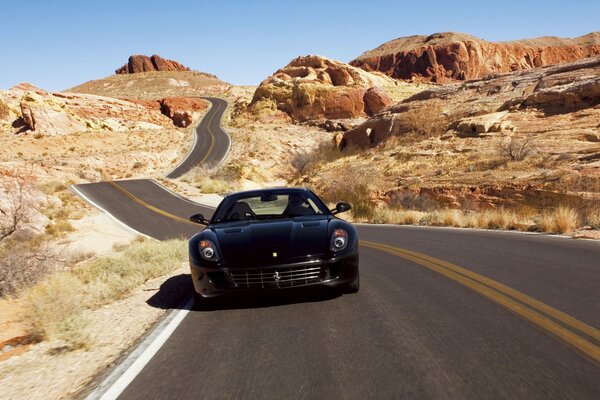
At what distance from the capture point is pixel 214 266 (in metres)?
5.37

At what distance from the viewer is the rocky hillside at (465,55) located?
119 metres

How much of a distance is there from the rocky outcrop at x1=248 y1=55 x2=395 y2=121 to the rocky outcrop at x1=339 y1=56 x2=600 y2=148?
22.8 metres

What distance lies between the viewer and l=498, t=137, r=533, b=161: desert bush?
25.9 metres

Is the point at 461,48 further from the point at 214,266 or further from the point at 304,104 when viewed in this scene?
the point at 214,266

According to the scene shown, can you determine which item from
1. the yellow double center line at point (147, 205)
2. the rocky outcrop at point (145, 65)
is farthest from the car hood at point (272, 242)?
the rocky outcrop at point (145, 65)

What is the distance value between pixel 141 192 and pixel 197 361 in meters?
36.2

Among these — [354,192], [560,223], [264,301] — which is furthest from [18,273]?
A: [354,192]

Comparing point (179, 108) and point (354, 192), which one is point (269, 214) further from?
point (179, 108)

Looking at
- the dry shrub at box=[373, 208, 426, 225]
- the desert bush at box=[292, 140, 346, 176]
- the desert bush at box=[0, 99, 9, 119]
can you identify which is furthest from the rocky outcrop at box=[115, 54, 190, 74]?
the dry shrub at box=[373, 208, 426, 225]

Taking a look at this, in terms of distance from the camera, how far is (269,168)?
175 feet

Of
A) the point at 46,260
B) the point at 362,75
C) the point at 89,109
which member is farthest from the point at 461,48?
the point at 46,260

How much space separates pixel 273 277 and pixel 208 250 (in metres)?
0.90

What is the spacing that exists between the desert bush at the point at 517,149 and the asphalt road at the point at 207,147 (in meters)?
31.7

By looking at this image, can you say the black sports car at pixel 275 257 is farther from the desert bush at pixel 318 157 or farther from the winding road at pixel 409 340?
the desert bush at pixel 318 157
